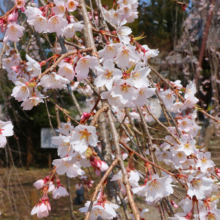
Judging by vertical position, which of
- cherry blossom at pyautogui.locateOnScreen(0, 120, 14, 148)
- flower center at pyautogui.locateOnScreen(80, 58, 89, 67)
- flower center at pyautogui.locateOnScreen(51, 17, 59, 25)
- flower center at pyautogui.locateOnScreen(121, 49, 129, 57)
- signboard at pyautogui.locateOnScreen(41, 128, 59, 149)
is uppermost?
flower center at pyautogui.locateOnScreen(51, 17, 59, 25)

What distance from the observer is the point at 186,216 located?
2.21 ft

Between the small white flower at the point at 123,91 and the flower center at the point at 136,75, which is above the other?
the flower center at the point at 136,75

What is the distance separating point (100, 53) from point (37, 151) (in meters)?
6.12

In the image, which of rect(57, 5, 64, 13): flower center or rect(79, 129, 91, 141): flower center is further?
rect(57, 5, 64, 13): flower center

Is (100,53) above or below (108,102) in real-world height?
above

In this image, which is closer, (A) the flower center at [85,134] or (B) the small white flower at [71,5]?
(A) the flower center at [85,134]

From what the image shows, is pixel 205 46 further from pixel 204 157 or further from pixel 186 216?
pixel 186 216

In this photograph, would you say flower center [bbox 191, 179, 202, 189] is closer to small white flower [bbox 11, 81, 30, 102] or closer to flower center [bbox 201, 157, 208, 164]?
flower center [bbox 201, 157, 208, 164]

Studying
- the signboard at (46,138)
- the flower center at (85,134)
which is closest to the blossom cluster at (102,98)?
the flower center at (85,134)

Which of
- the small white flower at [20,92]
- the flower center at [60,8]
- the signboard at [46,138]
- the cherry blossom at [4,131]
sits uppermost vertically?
the flower center at [60,8]

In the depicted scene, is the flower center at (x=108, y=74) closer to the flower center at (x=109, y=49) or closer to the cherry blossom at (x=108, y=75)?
the cherry blossom at (x=108, y=75)

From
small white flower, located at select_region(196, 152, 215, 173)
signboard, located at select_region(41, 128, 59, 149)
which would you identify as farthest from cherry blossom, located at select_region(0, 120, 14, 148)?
signboard, located at select_region(41, 128, 59, 149)

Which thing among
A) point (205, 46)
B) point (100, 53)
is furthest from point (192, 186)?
point (205, 46)

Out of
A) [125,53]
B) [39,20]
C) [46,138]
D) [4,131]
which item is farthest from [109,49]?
[46,138]
